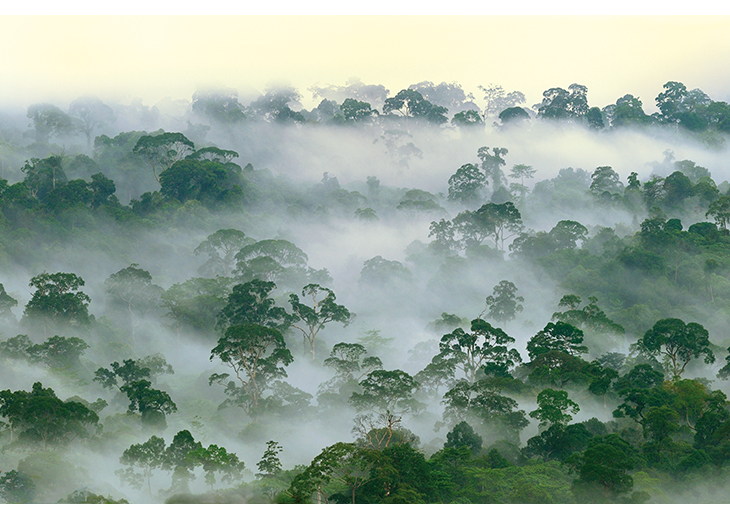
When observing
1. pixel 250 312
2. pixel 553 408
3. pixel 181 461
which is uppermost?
pixel 250 312

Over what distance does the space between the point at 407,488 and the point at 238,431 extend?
284 inches

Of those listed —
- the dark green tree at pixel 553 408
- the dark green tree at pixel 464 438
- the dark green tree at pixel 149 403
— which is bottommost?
the dark green tree at pixel 464 438

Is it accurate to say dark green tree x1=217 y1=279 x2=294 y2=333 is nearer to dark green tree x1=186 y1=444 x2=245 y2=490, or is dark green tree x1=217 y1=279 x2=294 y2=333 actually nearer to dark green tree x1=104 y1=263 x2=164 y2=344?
dark green tree x1=104 y1=263 x2=164 y2=344

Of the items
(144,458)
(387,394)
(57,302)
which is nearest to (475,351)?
(387,394)

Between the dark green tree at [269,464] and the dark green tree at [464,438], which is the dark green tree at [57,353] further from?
the dark green tree at [464,438]

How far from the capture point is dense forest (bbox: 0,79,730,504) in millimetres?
19109

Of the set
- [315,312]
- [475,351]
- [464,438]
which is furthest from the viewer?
[315,312]

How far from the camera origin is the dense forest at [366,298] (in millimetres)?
19109

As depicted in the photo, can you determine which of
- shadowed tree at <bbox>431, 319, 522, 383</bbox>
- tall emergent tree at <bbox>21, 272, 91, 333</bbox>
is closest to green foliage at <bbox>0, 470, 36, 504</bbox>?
tall emergent tree at <bbox>21, 272, 91, 333</bbox>

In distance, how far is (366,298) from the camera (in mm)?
28562

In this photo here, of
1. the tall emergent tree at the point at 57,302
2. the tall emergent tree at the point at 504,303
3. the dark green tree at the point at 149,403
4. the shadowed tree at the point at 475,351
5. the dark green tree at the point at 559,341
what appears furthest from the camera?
the tall emergent tree at the point at 504,303

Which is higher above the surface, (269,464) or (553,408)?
(553,408)

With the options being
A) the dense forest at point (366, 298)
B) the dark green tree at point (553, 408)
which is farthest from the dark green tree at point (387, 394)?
the dark green tree at point (553, 408)

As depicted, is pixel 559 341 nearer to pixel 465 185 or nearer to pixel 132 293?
pixel 465 185
